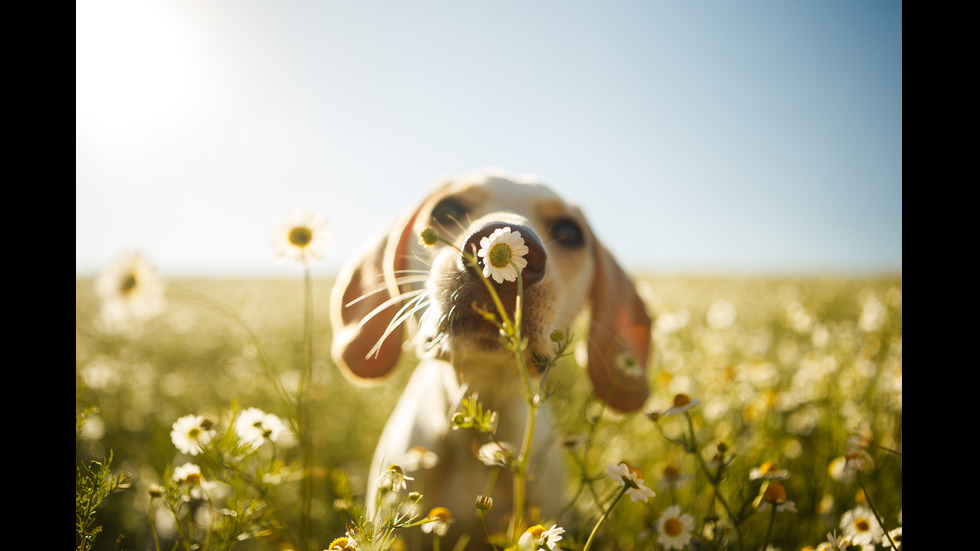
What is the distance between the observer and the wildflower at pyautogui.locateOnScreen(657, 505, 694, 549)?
3.91ft

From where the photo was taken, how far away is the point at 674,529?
123 cm

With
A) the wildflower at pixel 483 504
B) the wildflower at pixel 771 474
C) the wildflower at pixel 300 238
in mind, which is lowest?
the wildflower at pixel 771 474

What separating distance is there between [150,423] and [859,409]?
4083 mm

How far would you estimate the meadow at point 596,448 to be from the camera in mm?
1150

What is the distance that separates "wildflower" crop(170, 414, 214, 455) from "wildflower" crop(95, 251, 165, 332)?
11.4 inches

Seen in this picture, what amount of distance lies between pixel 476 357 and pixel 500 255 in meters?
0.50

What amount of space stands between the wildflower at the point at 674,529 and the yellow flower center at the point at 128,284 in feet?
4.60

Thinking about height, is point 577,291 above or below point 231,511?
above

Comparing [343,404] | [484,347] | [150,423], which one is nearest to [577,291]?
[484,347]

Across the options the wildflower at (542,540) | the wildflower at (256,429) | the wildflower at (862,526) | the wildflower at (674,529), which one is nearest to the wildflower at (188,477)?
the wildflower at (256,429)

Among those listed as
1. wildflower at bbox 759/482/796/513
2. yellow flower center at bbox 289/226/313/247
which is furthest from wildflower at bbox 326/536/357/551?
wildflower at bbox 759/482/796/513

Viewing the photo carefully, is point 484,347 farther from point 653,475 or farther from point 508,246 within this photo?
point 653,475

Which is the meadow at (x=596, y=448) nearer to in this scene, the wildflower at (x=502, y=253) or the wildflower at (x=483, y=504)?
the wildflower at (x=483, y=504)
